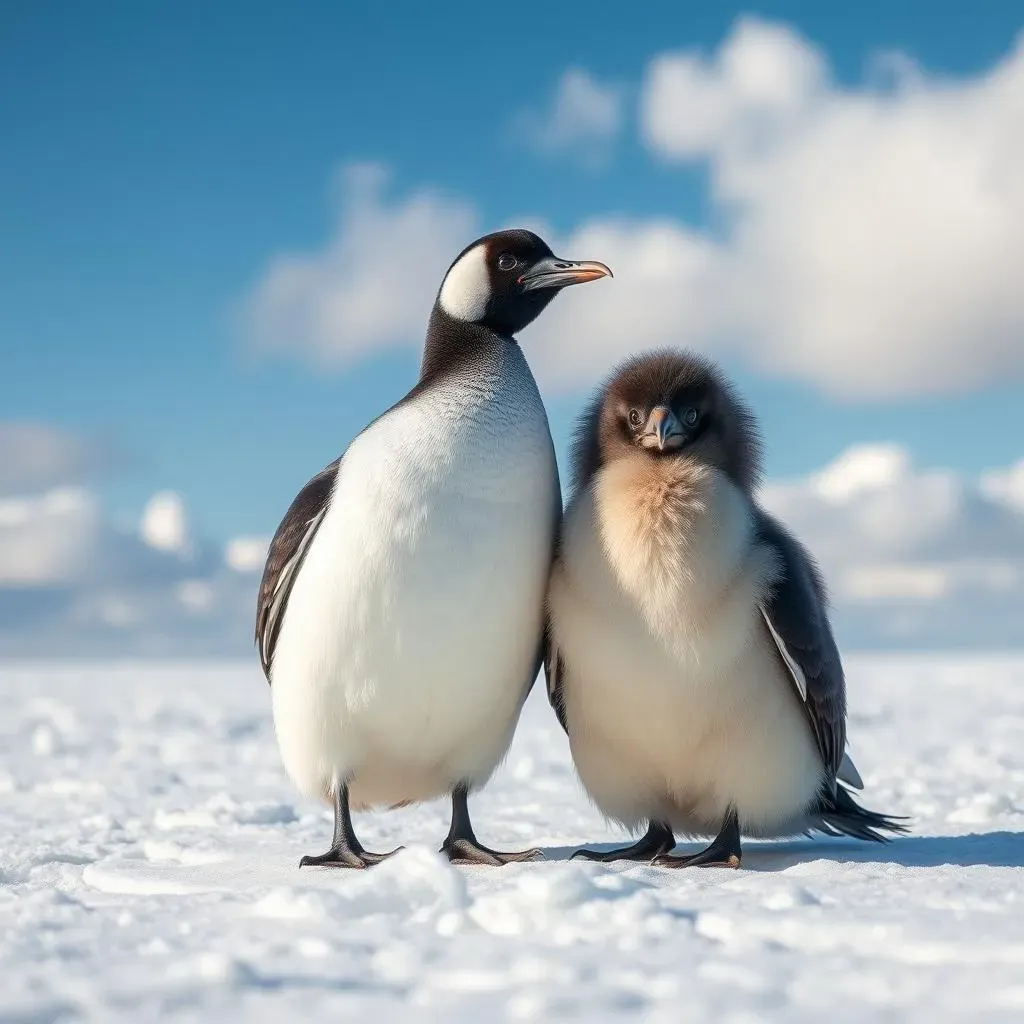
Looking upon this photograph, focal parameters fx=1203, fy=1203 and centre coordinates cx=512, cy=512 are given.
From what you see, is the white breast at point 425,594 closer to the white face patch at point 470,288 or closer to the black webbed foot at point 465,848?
the black webbed foot at point 465,848

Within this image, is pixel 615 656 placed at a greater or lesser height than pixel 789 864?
greater

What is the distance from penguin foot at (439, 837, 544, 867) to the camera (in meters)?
4.06

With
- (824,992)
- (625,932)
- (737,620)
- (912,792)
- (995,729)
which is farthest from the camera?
(995,729)

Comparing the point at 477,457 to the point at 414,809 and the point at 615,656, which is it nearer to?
the point at 615,656

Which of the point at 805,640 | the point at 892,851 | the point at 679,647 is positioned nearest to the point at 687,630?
the point at 679,647

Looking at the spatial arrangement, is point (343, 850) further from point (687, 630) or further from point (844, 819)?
point (844, 819)

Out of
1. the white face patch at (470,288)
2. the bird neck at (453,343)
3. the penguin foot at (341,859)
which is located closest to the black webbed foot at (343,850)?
the penguin foot at (341,859)

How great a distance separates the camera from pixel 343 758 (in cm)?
409

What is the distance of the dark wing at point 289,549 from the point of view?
13.7 ft

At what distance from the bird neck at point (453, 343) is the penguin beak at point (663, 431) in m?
0.76

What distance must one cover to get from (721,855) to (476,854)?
0.83 meters

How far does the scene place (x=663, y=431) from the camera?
379 centimetres

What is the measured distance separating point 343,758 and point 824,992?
2136mm

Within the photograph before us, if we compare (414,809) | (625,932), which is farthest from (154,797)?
(625,932)
